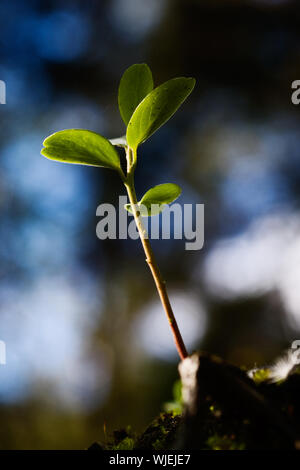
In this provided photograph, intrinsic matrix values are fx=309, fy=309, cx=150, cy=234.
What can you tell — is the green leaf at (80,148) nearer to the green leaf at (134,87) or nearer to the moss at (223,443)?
the green leaf at (134,87)

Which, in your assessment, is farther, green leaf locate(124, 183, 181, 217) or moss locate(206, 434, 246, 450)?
green leaf locate(124, 183, 181, 217)

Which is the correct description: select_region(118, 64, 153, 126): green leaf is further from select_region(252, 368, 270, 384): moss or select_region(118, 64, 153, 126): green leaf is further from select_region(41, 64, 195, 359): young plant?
select_region(252, 368, 270, 384): moss

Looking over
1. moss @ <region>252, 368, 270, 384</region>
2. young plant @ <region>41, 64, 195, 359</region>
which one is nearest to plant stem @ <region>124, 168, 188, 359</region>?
young plant @ <region>41, 64, 195, 359</region>

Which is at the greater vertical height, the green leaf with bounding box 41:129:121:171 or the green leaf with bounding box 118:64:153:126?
the green leaf with bounding box 118:64:153:126

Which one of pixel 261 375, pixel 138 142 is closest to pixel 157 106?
pixel 138 142

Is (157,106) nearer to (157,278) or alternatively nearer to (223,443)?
(157,278)

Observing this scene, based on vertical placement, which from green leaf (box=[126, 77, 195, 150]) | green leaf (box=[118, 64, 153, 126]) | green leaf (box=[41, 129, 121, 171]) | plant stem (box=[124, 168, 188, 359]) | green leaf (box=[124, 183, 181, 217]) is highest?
green leaf (box=[118, 64, 153, 126])

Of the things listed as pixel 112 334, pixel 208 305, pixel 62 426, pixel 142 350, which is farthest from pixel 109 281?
pixel 62 426
